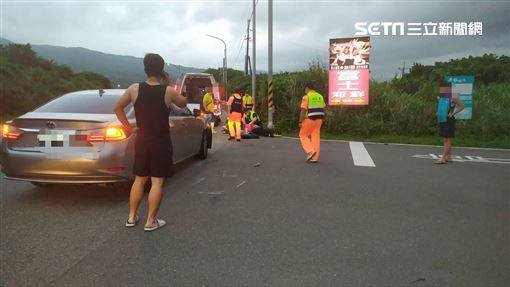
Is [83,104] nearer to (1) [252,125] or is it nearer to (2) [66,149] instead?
(2) [66,149]

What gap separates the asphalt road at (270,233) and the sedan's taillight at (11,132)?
837 millimetres

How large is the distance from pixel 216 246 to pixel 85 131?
2.40m

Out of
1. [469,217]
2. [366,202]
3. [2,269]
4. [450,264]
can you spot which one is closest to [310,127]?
[366,202]

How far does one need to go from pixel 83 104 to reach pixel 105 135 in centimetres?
108

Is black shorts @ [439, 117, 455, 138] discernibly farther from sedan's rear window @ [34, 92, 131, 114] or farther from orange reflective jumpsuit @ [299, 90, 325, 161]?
sedan's rear window @ [34, 92, 131, 114]

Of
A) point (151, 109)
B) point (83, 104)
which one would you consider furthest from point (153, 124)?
point (83, 104)

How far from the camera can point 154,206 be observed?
4715mm

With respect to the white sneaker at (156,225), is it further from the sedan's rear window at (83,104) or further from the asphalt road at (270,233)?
the sedan's rear window at (83,104)

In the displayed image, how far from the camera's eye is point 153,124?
15.3ft

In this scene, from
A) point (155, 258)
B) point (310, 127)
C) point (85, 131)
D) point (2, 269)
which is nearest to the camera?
point (2, 269)

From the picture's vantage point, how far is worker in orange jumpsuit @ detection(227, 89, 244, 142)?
13570 millimetres

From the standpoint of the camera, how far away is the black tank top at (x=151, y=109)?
4633 millimetres

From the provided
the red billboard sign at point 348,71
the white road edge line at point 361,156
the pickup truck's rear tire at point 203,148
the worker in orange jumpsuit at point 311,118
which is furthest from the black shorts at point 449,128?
the red billboard sign at point 348,71

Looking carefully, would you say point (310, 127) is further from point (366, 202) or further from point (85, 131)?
point (85, 131)
